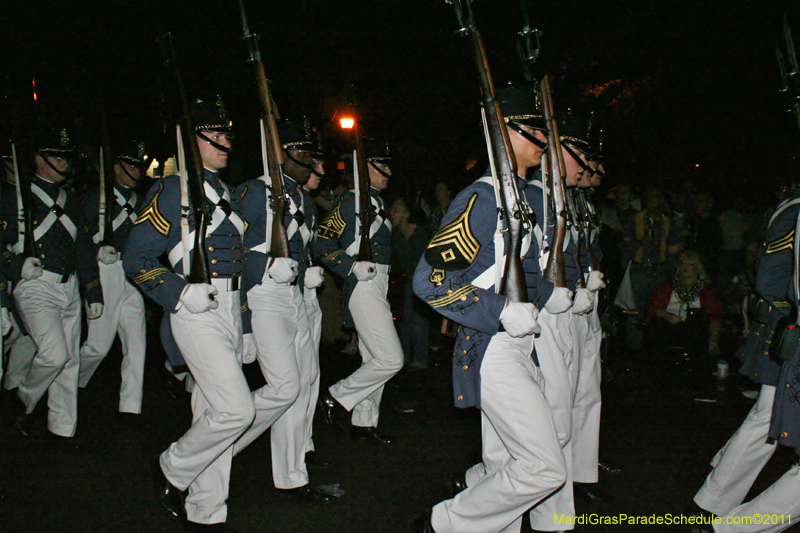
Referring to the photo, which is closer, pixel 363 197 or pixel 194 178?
pixel 194 178

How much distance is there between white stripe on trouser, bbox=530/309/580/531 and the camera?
4.26 m

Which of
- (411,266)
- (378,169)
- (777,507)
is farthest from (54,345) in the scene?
(777,507)

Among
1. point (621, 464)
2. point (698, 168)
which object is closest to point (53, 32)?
point (621, 464)

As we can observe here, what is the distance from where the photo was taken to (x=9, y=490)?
5020 millimetres

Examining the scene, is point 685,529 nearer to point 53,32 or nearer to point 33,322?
point 33,322

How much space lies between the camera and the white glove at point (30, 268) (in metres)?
5.76

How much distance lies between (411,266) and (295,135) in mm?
3827

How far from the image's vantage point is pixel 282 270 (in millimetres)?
4820

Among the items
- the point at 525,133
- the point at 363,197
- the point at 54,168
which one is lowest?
the point at 363,197

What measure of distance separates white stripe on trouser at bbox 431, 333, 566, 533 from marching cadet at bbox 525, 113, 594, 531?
62 centimetres

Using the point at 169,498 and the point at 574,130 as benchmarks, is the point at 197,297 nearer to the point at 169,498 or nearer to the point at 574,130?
the point at 169,498

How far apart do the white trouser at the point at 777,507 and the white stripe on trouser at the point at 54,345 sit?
4791 mm

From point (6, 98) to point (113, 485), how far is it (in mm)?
3081

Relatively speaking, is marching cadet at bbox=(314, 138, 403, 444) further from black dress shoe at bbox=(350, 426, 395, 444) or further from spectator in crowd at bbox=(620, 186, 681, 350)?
spectator in crowd at bbox=(620, 186, 681, 350)
